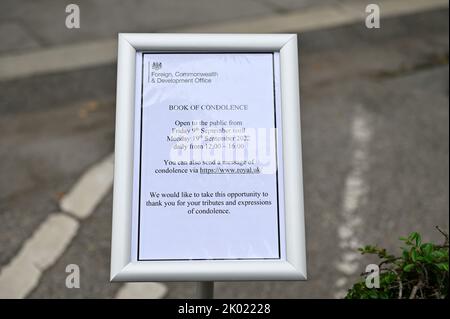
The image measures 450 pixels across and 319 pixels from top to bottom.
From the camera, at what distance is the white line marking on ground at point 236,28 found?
19.4 ft

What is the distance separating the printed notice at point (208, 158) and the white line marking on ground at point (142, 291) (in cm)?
179

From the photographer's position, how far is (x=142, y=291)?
3.68 meters

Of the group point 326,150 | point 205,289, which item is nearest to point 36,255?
point 205,289

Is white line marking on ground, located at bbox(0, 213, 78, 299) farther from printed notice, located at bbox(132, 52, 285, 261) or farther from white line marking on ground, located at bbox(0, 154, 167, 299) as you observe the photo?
printed notice, located at bbox(132, 52, 285, 261)

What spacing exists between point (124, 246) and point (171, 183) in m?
0.28

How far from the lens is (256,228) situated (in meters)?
2.00

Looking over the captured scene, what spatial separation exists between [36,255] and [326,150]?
8.38 feet

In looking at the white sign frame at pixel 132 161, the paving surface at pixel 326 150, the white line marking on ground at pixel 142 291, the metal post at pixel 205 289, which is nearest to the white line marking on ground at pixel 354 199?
the paving surface at pixel 326 150

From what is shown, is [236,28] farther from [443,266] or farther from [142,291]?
[443,266]

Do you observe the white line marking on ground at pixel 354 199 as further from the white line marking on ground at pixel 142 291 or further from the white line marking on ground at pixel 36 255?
the white line marking on ground at pixel 36 255

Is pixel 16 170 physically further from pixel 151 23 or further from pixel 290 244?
pixel 290 244

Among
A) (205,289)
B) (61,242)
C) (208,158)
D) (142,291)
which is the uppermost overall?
(208,158)

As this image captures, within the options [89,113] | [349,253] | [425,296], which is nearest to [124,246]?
[425,296]

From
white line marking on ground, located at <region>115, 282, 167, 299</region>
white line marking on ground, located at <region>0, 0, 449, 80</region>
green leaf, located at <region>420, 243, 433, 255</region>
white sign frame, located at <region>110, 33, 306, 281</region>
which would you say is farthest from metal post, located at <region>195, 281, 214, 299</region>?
white line marking on ground, located at <region>0, 0, 449, 80</region>
